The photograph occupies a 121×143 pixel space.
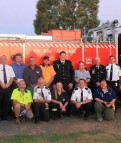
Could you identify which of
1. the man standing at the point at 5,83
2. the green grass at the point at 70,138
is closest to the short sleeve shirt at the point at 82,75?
the man standing at the point at 5,83

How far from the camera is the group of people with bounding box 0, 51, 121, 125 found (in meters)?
9.28

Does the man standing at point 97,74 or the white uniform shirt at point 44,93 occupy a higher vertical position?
the man standing at point 97,74

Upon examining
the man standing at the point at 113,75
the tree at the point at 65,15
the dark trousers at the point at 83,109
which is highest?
the tree at the point at 65,15

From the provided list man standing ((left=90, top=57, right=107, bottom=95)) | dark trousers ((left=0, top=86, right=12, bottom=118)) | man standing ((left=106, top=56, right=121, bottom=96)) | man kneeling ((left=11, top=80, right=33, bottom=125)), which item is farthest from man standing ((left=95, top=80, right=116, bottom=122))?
dark trousers ((left=0, top=86, right=12, bottom=118))

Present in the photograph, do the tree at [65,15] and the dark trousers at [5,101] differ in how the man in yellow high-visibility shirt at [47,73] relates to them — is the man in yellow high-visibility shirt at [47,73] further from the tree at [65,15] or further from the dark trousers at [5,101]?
the tree at [65,15]

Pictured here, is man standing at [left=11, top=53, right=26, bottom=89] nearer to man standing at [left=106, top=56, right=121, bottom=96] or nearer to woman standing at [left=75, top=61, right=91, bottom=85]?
woman standing at [left=75, top=61, right=91, bottom=85]

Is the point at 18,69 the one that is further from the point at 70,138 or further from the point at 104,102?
the point at 70,138

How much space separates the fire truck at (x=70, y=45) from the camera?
10.1 metres

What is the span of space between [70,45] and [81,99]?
5.54ft

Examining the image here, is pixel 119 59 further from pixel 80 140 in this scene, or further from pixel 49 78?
pixel 80 140

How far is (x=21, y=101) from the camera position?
921 cm

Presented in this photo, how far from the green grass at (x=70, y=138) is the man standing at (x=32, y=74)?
2043mm

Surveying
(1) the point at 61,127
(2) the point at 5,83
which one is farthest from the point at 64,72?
(1) the point at 61,127

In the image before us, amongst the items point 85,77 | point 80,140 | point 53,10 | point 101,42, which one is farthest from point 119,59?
point 53,10
